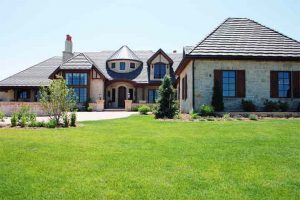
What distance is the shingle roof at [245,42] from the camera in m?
20.5

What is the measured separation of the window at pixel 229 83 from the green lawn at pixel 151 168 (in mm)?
10726

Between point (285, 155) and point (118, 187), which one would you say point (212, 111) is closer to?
point (285, 155)

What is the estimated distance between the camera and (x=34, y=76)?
132ft

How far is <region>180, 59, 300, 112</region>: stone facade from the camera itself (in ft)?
67.0

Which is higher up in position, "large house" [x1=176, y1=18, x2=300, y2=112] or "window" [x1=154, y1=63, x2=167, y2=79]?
"window" [x1=154, y1=63, x2=167, y2=79]

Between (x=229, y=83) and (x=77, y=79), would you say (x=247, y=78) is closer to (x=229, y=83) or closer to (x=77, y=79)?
(x=229, y=83)

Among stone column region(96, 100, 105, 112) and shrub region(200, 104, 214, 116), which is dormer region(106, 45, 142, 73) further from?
shrub region(200, 104, 214, 116)

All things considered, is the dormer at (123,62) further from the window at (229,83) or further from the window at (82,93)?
the window at (229,83)

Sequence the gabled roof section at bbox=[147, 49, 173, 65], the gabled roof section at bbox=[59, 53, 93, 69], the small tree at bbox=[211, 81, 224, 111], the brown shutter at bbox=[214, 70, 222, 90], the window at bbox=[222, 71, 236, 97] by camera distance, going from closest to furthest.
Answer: the small tree at bbox=[211, 81, 224, 111] → the brown shutter at bbox=[214, 70, 222, 90] → the window at bbox=[222, 71, 236, 97] → the gabled roof section at bbox=[59, 53, 93, 69] → the gabled roof section at bbox=[147, 49, 173, 65]

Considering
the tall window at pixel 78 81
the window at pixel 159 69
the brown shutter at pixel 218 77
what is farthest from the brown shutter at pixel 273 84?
the tall window at pixel 78 81

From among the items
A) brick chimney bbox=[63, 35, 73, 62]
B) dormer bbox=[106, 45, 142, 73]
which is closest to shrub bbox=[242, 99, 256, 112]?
dormer bbox=[106, 45, 142, 73]

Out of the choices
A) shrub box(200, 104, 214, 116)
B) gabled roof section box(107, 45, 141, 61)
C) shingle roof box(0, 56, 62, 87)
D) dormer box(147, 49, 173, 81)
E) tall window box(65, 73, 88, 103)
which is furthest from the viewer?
gabled roof section box(107, 45, 141, 61)

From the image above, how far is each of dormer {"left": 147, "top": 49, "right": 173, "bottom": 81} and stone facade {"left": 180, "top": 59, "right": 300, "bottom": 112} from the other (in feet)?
62.8

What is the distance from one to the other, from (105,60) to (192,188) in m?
38.9
